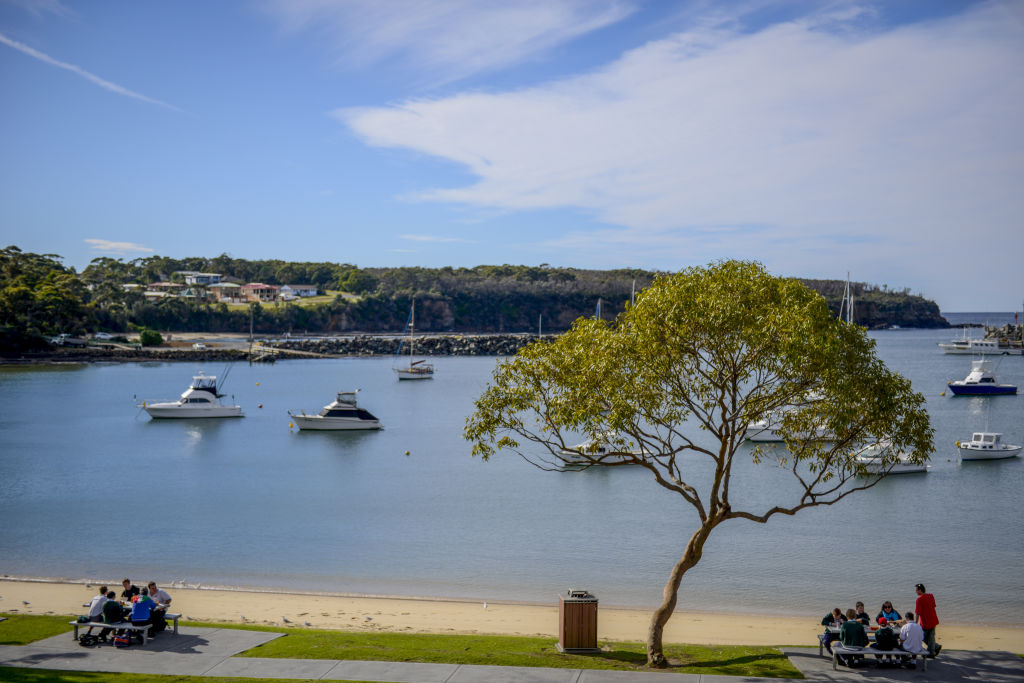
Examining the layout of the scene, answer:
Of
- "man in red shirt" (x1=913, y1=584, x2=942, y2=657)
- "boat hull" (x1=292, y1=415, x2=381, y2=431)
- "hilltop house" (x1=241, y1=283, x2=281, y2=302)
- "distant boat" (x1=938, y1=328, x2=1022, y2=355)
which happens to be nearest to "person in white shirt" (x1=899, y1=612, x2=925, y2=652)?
"man in red shirt" (x1=913, y1=584, x2=942, y2=657)

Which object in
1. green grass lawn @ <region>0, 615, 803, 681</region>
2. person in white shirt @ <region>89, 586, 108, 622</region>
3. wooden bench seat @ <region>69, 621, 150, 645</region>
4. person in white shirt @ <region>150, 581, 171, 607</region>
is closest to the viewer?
green grass lawn @ <region>0, 615, 803, 681</region>

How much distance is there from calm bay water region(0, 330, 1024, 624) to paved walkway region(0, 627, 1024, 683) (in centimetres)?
908

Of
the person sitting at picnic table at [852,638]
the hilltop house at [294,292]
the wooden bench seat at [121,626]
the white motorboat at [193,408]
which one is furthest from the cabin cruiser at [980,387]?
the hilltop house at [294,292]

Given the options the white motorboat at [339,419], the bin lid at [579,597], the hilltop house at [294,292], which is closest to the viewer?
the bin lid at [579,597]

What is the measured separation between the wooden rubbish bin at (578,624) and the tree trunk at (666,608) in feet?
3.16

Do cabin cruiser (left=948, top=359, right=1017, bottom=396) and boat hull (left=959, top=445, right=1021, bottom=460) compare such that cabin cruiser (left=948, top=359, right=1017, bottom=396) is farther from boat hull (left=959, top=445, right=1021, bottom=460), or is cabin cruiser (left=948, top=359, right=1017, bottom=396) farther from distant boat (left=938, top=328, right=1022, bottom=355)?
distant boat (left=938, top=328, right=1022, bottom=355)

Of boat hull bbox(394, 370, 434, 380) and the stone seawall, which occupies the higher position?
the stone seawall

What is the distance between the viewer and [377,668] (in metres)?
12.6

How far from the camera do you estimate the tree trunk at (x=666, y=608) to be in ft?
44.6

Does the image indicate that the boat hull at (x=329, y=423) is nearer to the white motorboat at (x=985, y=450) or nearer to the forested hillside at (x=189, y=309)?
the forested hillside at (x=189, y=309)

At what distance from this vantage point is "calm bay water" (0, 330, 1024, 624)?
24.2 m

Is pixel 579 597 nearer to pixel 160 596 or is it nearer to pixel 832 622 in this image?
pixel 832 622

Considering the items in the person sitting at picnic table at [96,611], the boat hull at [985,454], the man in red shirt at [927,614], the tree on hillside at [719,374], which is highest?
the tree on hillside at [719,374]


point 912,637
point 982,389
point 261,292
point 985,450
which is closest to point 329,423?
point 985,450
